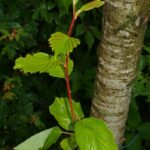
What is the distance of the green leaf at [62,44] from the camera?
90cm

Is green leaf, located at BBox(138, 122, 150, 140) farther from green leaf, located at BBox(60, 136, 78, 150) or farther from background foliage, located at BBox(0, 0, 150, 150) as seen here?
green leaf, located at BBox(60, 136, 78, 150)

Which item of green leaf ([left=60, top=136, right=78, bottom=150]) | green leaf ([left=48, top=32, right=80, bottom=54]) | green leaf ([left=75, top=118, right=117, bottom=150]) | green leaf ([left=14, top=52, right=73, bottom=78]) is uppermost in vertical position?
green leaf ([left=48, top=32, right=80, bottom=54])

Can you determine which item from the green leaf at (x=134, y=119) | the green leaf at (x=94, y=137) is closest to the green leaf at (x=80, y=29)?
the green leaf at (x=134, y=119)

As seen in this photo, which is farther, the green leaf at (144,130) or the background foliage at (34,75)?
the background foliage at (34,75)

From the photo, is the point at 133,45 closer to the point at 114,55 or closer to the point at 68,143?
the point at 114,55

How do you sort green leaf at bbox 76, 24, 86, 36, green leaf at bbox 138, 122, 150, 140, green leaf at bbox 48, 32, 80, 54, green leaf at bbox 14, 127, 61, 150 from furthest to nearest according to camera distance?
green leaf at bbox 76, 24, 86, 36 → green leaf at bbox 138, 122, 150, 140 → green leaf at bbox 14, 127, 61, 150 → green leaf at bbox 48, 32, 80, 54

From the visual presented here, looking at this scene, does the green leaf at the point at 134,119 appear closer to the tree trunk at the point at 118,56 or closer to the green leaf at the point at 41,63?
the tree trunk at the point at 118,56

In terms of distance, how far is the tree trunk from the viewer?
36.9 inches

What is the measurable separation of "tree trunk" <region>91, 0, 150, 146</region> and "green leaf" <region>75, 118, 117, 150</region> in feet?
0.35

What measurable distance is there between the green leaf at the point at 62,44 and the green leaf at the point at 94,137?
7.8 inches

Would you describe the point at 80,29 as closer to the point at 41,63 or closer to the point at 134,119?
the point at 134,119

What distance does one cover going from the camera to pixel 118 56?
0.98 meters

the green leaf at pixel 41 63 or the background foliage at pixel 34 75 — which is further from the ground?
the green leaf at pixel 41 63

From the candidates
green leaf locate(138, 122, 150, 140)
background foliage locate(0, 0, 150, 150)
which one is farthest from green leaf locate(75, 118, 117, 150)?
background foliage locate(0, 0, 150, 150)
